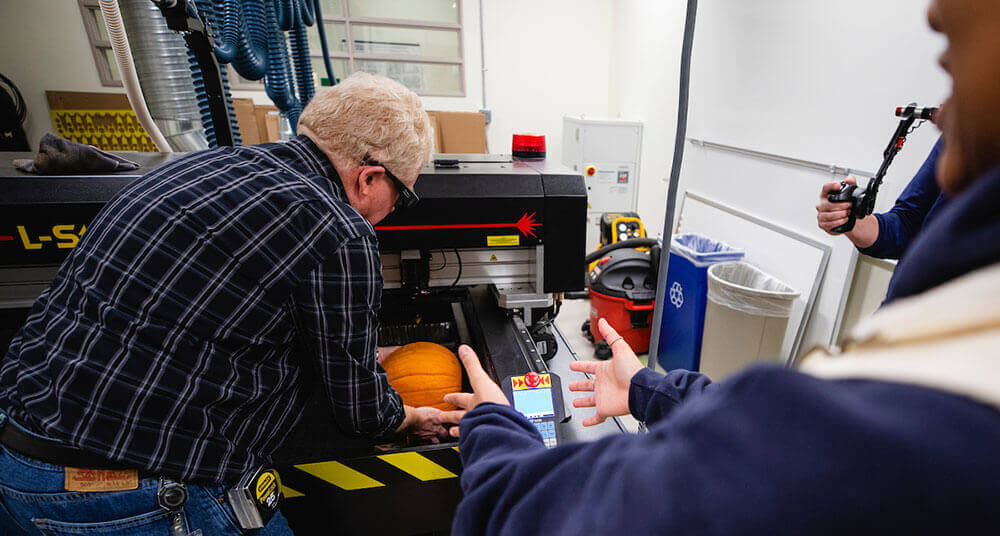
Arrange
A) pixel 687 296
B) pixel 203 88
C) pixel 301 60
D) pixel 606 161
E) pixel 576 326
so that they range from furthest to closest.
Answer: pixel 606 161, pixel 576 326, pixel 687 296, pixel 301 60, pixel 203 88

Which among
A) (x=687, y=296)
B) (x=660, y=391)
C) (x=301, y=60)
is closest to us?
(x=660, y=391)

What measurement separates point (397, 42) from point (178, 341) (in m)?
5.01

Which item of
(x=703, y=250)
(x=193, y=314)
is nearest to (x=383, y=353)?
(x=193, y=314)

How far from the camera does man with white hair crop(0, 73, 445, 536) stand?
0.80 meters

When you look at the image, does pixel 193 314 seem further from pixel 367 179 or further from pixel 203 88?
pixel 203 88

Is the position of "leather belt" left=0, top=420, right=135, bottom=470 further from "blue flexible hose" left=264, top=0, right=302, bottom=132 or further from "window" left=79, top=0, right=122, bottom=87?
"window" left=79, top=0, right=122, bottom=87

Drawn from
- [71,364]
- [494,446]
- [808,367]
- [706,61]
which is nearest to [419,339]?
[71,364]

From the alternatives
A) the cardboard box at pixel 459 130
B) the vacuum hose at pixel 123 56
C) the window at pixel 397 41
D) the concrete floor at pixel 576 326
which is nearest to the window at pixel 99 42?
the window at pixel 397 41

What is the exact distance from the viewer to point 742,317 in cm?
229

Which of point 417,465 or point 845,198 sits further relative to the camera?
point 845,198

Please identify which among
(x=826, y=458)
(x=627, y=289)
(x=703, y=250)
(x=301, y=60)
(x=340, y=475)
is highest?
(x=301, y=60)

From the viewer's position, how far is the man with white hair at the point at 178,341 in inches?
31.5

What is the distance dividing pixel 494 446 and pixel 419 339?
3.83ft

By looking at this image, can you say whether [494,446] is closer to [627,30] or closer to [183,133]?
[183,133]
